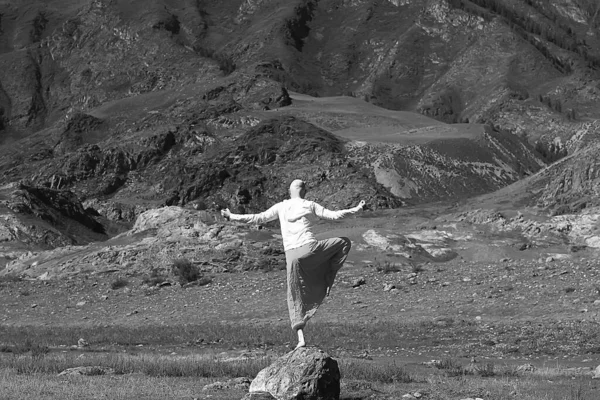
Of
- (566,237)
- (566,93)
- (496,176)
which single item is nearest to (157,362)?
(566,237)

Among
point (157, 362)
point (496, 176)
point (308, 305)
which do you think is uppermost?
point (308, 305)

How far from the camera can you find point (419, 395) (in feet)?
42.3

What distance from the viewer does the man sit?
13.4 m

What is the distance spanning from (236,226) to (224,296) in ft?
46.4

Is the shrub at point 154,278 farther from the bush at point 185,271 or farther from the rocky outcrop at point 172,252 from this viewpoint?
the bush at point 185,271

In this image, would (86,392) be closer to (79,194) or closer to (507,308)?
(507,308)

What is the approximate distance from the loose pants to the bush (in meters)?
26.4

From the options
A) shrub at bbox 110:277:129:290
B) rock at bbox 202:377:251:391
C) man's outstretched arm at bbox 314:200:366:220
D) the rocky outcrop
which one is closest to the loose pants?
man's outstretched arm at bbox 314:200:366:220

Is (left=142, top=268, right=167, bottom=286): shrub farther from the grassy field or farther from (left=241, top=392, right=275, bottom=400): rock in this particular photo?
(left=241, top=392, right=275, bottom=400): rock

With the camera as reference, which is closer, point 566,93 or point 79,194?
point 79,194

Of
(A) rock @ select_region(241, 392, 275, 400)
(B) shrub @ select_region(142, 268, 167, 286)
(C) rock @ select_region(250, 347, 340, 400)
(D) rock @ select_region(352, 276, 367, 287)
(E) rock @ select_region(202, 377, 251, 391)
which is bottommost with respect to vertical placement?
(B) shrub @ select_region(142, 268, 167, 286)

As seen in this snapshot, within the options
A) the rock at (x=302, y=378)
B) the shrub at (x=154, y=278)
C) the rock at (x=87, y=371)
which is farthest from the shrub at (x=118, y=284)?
the rock at (x=302, y=378)

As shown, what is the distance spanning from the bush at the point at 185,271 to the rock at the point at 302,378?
27.3 metres

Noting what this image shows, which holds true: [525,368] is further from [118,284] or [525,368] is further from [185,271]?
[118,284]
